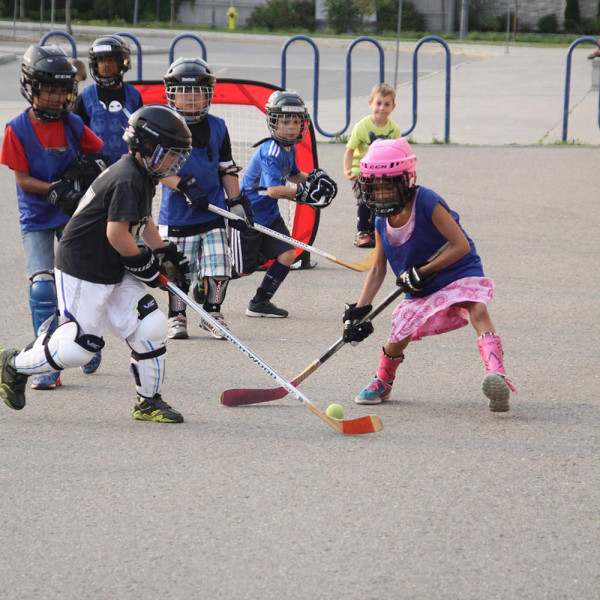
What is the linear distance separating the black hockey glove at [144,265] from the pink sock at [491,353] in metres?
1.60

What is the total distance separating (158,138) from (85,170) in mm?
959

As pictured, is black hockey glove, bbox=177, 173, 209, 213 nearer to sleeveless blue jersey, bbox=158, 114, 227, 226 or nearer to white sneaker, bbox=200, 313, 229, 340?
sleeveless blue jersey, bbox=158, 114, 227, 226

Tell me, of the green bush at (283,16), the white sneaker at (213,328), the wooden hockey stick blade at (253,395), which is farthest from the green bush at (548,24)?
the wooden hockey stick blade at (253,395)

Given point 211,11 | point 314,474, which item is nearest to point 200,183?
point 314,474

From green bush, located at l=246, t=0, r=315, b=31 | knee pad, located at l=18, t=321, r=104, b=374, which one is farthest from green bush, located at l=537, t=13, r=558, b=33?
knee pad, located at l=18, t=321, r=104, b=374

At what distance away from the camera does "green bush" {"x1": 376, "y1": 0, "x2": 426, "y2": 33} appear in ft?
118

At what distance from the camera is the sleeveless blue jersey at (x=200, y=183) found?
604 centimetres

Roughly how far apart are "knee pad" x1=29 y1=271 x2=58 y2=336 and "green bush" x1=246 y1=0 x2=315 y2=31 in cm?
3364

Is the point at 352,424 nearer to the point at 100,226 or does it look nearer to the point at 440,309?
the point at 440,309

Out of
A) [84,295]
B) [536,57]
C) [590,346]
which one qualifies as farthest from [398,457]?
[536,57]

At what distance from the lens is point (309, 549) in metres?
3.46

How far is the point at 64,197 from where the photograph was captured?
16.3ft

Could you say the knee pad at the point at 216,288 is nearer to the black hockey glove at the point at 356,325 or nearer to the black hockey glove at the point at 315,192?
the black hockey glove at the point at 315,192

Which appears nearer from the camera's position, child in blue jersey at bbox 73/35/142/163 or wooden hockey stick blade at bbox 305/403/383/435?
wooden hockey stick blade at bbox 305/403/383/435
